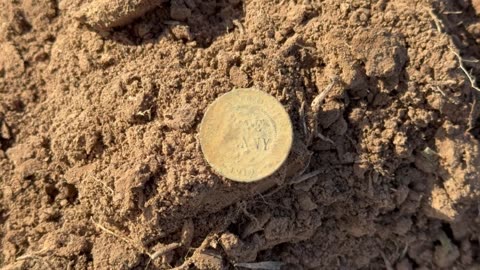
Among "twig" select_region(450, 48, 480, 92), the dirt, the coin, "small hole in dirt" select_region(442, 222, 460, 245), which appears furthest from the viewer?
"small hole in dirt" select_region(442, 222, 460, 245)

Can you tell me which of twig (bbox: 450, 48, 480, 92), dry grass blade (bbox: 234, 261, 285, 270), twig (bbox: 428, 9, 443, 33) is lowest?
dry grass blade (bbox: 234, 261, 285, 270)

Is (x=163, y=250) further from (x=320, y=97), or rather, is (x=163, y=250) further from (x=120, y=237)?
(x=320, y=97)

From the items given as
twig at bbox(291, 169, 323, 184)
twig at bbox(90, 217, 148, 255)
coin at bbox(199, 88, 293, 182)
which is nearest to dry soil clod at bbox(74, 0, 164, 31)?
coin at bbox(199, 88, 293, 182)

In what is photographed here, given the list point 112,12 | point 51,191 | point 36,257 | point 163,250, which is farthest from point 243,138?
point 36,257

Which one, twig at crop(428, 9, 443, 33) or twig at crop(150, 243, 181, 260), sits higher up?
twig at crop(428, 9, 443, 33)

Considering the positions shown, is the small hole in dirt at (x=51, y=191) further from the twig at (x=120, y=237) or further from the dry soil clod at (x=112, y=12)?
the dry soil clod at (x=112, y=12)

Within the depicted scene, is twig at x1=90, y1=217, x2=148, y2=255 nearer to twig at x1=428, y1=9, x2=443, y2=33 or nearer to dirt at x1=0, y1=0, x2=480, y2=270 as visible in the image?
dirt at x1=0, y1=0, x2=480, y2=270
